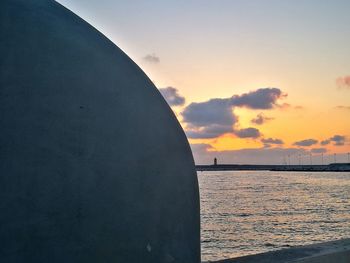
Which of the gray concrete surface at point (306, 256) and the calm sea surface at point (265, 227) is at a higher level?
the gray concrete surface at point (306, 256)

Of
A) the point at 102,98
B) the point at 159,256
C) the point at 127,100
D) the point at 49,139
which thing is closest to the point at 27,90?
the point at 49,139

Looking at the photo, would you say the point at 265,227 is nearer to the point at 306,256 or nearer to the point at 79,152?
the point at 306,256

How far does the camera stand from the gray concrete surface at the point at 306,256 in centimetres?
331

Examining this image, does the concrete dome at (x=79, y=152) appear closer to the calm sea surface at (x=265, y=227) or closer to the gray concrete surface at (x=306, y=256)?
the gray concrete surface at (x=306, y=256)

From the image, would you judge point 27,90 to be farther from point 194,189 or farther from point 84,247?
point 194,189

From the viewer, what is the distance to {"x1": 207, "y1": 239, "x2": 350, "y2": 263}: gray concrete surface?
3.31 metres

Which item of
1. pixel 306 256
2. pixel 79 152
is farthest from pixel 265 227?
pixel 79 152

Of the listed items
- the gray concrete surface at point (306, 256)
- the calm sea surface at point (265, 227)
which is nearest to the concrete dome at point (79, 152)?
the gray concrete surface at point (306, 256)

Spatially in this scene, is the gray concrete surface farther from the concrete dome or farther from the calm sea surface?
the calm sea surface

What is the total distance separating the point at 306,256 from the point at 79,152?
8.30 ft

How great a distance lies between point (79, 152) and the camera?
176 cm

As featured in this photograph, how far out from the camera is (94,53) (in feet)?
6.43

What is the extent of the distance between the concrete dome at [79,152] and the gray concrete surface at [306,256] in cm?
143

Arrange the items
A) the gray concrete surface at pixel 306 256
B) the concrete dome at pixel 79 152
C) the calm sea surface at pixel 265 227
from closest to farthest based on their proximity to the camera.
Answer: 1. the concrete dome at pixel 79 152
2. the gray concrete surface at pixel 306 256
3. the calm sea surface at pixel 265 227
